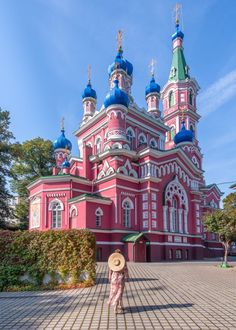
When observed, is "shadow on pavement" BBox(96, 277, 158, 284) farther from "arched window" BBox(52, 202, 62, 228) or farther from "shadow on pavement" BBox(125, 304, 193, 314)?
"arched window" BBox(52, 202, 62, 228)

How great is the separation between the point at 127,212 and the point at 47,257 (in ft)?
50.1

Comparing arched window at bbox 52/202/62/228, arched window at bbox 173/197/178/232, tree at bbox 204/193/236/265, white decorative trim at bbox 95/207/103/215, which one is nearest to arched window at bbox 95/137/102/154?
arched window at bbox 52/202/62/228

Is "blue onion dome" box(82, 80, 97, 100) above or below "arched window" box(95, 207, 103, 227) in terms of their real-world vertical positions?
above

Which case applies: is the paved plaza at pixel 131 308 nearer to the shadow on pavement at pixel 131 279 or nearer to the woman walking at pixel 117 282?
the woman walking at pixel 117 282

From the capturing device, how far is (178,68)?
149ft

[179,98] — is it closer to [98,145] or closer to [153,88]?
[153,88]

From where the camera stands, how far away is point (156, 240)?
2608 centimetres

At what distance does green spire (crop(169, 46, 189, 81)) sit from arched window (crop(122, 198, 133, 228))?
A: 2483cm

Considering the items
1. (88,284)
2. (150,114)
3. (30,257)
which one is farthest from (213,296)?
(150,114)

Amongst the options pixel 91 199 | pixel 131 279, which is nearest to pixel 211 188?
pixel 91 199

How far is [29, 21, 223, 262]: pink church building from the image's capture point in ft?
81.5

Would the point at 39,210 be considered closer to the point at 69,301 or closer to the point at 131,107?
the point at 131,107

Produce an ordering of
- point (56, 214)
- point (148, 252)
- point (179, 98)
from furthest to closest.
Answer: point (179, 98), point (56, 214), point (148, 252)

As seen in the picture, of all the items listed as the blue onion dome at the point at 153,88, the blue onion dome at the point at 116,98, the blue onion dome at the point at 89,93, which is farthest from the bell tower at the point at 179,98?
the blue onion dome at the point at 116,98
